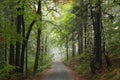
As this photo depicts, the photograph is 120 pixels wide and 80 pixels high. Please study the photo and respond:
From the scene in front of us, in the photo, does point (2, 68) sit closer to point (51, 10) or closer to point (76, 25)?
point (51, 10)

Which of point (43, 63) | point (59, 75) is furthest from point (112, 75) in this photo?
point (43, 63)

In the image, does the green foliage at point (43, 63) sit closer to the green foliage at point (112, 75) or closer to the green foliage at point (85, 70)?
the green foliage at point (85, 70)

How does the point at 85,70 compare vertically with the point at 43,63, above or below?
above

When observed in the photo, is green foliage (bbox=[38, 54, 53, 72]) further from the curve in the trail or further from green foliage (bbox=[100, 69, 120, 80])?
green foliage (bbox=[100, 69, 120, 80])

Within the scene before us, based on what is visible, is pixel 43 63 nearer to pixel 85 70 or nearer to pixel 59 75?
pixel 59 75

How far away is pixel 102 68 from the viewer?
2153 cm

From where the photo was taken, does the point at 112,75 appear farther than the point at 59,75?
No

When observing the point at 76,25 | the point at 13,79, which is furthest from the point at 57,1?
the point at 76,25

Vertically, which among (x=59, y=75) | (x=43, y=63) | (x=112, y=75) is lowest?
(x=43, y=63)

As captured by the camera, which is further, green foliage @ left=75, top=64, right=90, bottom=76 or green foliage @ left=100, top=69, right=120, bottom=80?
green foliage @ left=75, top=64, right=90, bottom=76

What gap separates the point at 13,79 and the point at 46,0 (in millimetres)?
8406

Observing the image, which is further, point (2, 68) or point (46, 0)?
point (46, 0)

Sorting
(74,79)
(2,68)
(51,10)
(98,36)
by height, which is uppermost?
(51,10)

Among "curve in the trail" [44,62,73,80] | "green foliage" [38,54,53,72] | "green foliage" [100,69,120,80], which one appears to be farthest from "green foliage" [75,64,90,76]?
"green foliage" [38,54,53,72]
